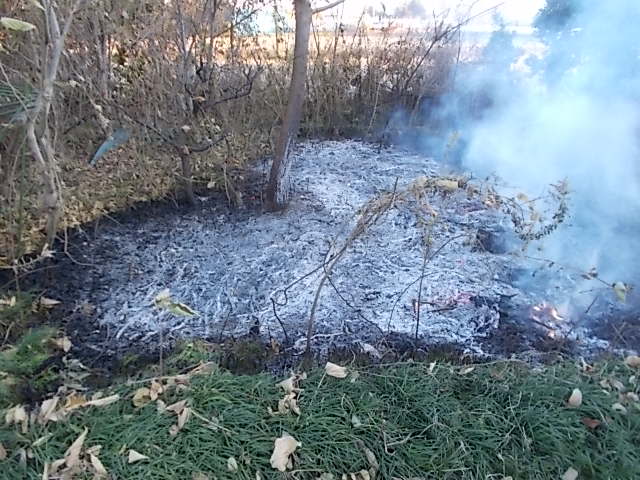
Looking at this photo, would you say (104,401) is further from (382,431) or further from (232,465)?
(382,431)

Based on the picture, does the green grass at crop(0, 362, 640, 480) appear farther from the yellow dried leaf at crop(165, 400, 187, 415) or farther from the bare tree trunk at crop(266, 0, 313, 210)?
the bare tree trunk at crop(266, 0, 313, 210)

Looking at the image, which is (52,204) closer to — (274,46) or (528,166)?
(274,46)

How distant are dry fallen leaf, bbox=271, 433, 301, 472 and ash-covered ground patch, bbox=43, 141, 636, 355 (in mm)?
747

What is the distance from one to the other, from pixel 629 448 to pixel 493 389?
0.52 meters

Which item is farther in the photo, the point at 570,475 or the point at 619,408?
the point at 619,408

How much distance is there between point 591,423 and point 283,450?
122 cm

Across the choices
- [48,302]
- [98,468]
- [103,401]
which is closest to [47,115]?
[48,302]

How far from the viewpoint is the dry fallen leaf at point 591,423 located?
2096 millimetres

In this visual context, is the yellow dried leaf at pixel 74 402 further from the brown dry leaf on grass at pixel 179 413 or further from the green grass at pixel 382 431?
the brown dry leaf on grass at pixel 179 413

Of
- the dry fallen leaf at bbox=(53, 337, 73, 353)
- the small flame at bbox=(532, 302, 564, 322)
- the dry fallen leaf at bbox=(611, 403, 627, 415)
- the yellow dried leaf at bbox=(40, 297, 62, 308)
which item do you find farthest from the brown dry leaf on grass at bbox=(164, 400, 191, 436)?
the small flame at bbox=(532, 302, 564, 322)

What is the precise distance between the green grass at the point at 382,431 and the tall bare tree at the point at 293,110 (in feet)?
6.49

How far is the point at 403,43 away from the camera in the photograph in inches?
229

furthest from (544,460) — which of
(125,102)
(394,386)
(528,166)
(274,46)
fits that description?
(274,46)

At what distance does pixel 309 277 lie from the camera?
10.6 ft
